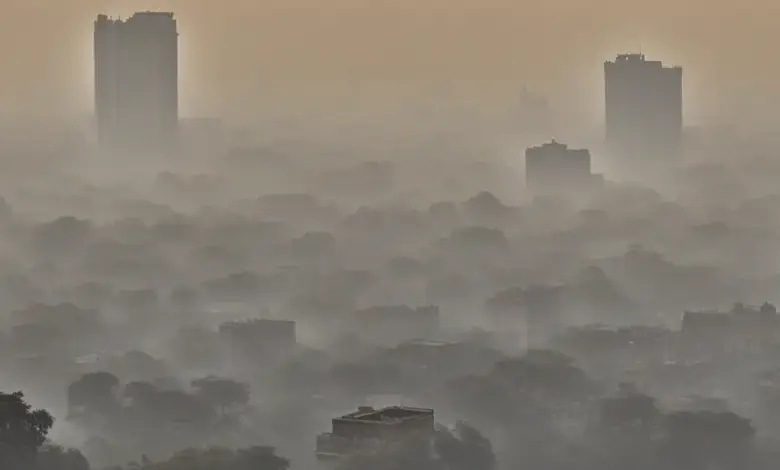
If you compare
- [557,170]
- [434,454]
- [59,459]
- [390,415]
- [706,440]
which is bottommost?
[59,459]

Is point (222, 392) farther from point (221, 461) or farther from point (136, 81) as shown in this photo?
point (136, 81)

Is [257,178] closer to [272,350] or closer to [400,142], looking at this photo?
[400,142]

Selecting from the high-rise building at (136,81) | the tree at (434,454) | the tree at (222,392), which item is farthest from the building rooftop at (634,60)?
the tree at (434,454)

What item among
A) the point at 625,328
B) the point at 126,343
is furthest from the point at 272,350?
the point at 625,328

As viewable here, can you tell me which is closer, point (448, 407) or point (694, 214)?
point (448, 407)

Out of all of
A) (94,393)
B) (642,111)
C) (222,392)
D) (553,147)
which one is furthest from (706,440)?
(642,111)

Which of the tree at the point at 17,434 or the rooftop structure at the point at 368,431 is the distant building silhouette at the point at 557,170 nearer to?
the rooftop structure at the point at 368,431

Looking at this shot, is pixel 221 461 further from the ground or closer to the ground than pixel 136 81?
closer to the ground
